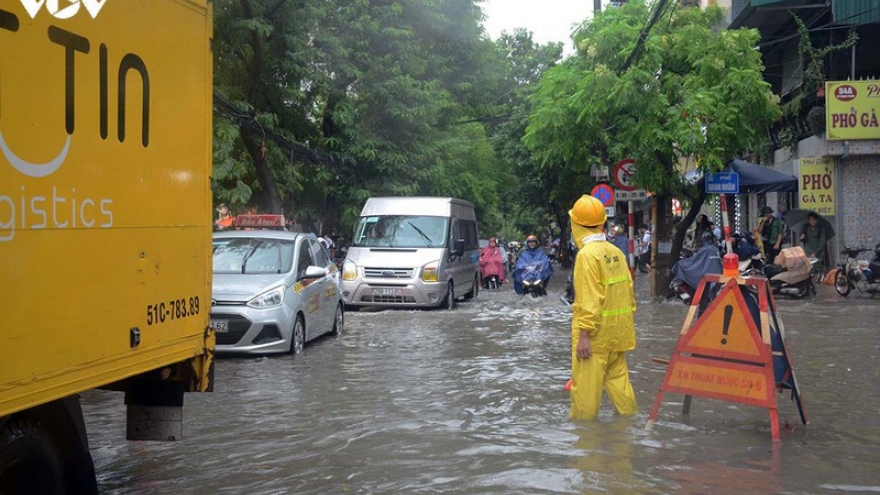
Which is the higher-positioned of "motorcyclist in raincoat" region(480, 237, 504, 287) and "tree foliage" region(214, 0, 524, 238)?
"tree foliage" region(214, 0, 524, 238)

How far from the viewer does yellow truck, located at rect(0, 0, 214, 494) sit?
3.86m

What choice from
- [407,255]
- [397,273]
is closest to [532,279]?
[407,255]

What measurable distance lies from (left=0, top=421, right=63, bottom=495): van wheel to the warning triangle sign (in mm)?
4516

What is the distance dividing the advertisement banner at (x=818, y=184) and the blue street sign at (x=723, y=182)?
16.5 ft

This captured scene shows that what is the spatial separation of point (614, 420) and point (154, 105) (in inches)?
171

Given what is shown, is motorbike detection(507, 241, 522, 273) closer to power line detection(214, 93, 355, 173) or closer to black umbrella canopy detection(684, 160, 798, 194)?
power line detection(214, 93, 355, 173)

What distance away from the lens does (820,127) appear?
23406 millimetres

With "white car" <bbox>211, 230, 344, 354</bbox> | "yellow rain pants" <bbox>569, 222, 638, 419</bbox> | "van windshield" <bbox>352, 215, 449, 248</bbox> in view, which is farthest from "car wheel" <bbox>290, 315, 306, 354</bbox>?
"van windshield" <bbox>352, 215, 449, 248</bbox>

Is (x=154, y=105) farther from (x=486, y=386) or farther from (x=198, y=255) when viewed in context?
(x=486, y=386)

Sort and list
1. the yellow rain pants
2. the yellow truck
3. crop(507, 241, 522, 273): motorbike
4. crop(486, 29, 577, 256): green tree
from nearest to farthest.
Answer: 1. the yellow truck
2. the yellow rain pants
3. crop(486, 29, 577, 256): green tree
4. crop(507, 241, 522, 273): motorbike

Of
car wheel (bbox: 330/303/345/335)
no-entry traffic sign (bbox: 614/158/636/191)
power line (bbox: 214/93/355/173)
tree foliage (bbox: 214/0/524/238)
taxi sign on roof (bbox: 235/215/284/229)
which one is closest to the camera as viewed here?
car wheel (bbox: 330/303/345/335)

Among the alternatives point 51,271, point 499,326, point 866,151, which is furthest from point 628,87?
point 51,271

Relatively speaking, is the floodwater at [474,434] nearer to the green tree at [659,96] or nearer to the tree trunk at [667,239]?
the green tree at [659,96]

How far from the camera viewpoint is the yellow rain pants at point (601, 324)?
716 cm
